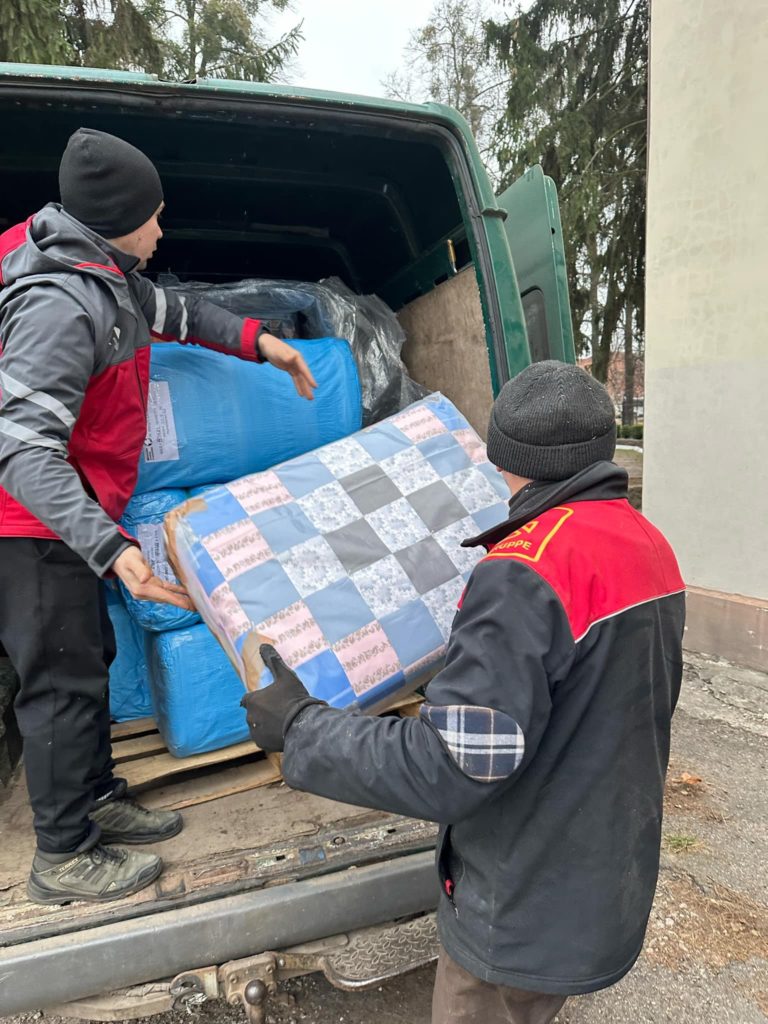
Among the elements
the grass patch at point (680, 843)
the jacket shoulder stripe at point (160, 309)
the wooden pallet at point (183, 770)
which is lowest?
the grass patch at point (680, 843)

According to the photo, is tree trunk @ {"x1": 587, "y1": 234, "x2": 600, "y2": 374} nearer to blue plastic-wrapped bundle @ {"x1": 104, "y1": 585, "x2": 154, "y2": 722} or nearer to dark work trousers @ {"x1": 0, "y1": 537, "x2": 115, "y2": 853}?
blue plastic-wrapped bundle @ {"x1": 104, "y1": 585, "x2": 154, "y2": 722}

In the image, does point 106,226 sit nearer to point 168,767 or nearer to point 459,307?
point 459,307

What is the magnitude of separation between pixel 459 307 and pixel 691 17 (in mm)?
3146

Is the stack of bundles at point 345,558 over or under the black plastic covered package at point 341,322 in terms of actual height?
under

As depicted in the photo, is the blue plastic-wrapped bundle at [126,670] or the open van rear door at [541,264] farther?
the open van rear door at [541,264]

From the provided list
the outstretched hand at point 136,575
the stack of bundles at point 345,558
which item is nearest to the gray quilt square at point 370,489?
the stack of bundles at point 345,558

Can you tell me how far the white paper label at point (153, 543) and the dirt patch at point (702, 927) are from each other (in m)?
1.93

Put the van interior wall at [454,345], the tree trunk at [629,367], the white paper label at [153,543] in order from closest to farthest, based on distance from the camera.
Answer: the white paper label at [153,543] → the van interior wall at [454,345] → the tree trunk at [629,367]

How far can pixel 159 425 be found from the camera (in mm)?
2098

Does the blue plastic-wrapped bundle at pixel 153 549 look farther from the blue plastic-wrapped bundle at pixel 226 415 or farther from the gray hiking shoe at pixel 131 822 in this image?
the gray hiking shoe at pixel 131 822

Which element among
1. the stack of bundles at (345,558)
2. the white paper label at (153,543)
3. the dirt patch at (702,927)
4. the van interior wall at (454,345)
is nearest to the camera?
the stack of bundles at (345,558)

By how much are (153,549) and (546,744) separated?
1.41 meters

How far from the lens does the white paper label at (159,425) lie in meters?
2.09

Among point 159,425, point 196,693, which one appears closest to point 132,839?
point 196,693
